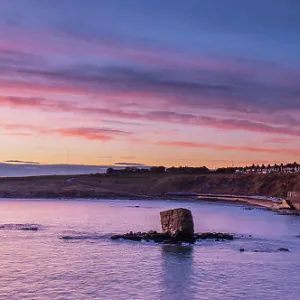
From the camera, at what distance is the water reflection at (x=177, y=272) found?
1293 inches

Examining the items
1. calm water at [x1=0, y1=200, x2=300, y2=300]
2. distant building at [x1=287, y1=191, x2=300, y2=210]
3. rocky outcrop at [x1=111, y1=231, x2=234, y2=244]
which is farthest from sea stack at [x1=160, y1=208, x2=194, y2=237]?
distant building at [x1=287, y1=191, x2=300, y2=210]

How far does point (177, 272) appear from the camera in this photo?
39.4 metres

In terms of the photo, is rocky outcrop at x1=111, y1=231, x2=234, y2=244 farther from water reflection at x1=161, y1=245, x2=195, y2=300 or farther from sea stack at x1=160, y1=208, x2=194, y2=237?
water reflection at x1=161, y1=245, x2=195, y2=300

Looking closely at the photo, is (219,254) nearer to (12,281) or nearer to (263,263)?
(263,263)

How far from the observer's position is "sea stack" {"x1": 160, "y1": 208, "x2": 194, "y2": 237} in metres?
55.8

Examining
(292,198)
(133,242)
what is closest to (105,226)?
(133,242)

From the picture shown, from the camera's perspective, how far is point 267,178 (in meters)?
190

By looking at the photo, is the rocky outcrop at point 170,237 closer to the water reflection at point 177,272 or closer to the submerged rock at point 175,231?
the submerged rock at point 175,231

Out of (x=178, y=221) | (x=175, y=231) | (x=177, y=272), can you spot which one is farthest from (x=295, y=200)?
(x=177, y=272)

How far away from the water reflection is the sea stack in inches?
153

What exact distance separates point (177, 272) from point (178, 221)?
1701 centimetres

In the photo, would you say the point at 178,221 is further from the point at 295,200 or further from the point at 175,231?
the point at 295,200

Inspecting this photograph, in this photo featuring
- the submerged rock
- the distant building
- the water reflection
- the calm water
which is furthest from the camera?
the distant building

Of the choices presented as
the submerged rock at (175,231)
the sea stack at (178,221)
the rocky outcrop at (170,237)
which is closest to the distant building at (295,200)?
the rocky outcrop at (170,237)
